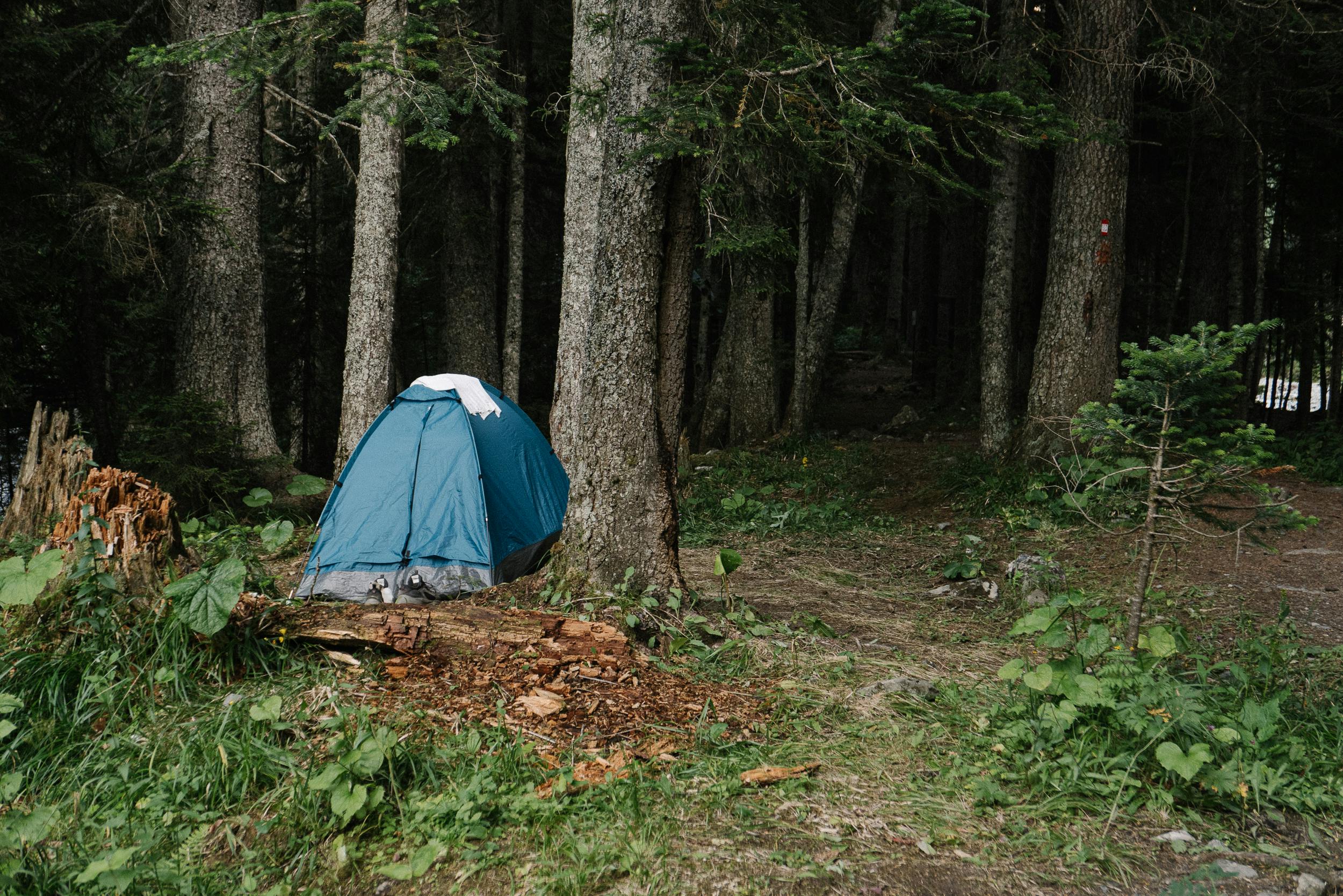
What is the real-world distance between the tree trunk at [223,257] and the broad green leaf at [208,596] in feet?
20.6

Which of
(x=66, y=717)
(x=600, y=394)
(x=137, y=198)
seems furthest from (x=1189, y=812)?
(x=137, y=198)

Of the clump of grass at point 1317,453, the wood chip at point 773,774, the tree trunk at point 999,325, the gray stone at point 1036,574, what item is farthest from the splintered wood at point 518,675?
the clump of grass at point 1317,453

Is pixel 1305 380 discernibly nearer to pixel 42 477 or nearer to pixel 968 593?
pixel 968 593

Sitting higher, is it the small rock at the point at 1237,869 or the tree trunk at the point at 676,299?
the tree trunk at the point at 676,299

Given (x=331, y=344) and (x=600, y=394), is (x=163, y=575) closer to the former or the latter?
(x=600, y=394)

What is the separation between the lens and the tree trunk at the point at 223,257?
10.0 meters

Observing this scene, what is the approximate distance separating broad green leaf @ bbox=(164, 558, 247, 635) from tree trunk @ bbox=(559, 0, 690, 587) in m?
1.97

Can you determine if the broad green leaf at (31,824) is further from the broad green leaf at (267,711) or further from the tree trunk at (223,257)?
the tree trunk at (223,257)

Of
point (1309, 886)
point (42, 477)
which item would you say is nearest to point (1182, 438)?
point (1309, 886)

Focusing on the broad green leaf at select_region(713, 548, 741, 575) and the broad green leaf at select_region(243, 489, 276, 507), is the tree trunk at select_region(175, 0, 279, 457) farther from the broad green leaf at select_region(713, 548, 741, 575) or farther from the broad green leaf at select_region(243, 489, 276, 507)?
the broad green leaf at select_region(713, 548, 741, 575)

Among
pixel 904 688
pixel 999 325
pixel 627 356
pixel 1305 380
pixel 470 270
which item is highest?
pixel 470 270

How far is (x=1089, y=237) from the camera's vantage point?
8.98 meters

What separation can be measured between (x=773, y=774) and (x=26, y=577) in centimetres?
345

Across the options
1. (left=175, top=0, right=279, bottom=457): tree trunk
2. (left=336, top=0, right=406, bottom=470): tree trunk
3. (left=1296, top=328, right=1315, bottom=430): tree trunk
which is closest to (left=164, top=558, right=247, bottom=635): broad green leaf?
(left=336, top=0, right=406, bottom=470): tree trunk
